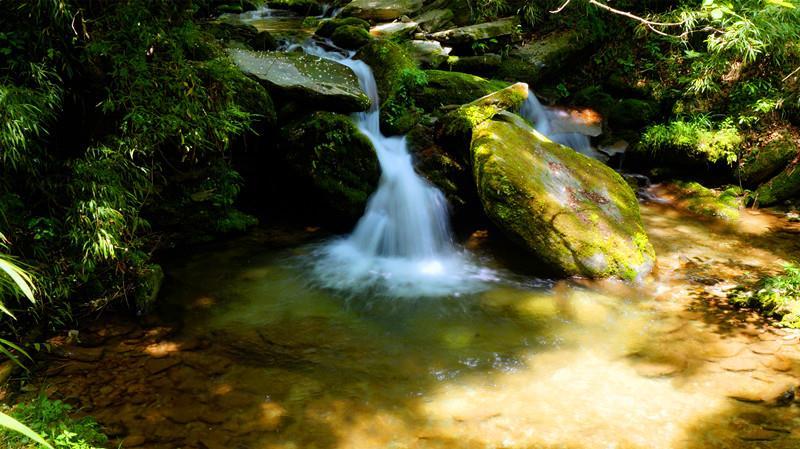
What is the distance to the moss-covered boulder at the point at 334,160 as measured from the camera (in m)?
6.48

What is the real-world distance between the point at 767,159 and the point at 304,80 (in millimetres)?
7200

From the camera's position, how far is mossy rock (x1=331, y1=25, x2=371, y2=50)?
905 centimetres

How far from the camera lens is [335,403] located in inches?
137

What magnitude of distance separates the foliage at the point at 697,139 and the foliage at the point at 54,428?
335 inches

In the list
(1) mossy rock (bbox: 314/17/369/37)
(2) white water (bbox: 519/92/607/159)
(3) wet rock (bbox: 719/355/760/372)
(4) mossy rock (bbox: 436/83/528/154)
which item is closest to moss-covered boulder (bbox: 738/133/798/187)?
(2) white water (bbox: 519/92/607/159)

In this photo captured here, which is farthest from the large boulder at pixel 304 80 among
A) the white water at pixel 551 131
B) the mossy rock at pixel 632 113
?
the mossy rock at pixel 632 113

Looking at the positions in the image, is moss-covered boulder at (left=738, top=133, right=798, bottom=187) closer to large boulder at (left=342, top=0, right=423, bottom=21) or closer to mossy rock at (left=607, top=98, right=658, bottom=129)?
mossy rock at (left=607, top=98, right=658, bottom=129)

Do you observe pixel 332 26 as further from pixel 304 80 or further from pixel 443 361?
pixel 443 361

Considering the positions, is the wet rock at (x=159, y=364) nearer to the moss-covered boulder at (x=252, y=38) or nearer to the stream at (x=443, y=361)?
the stream at (x=443, y=361)

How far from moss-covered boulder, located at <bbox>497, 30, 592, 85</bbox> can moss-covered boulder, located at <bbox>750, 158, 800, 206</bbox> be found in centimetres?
414

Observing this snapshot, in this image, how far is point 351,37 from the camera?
9094 millimetres

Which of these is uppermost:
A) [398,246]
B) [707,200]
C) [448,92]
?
[448,92]

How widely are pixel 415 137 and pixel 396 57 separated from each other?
185 centimetres

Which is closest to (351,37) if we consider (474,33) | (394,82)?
(394,82)
